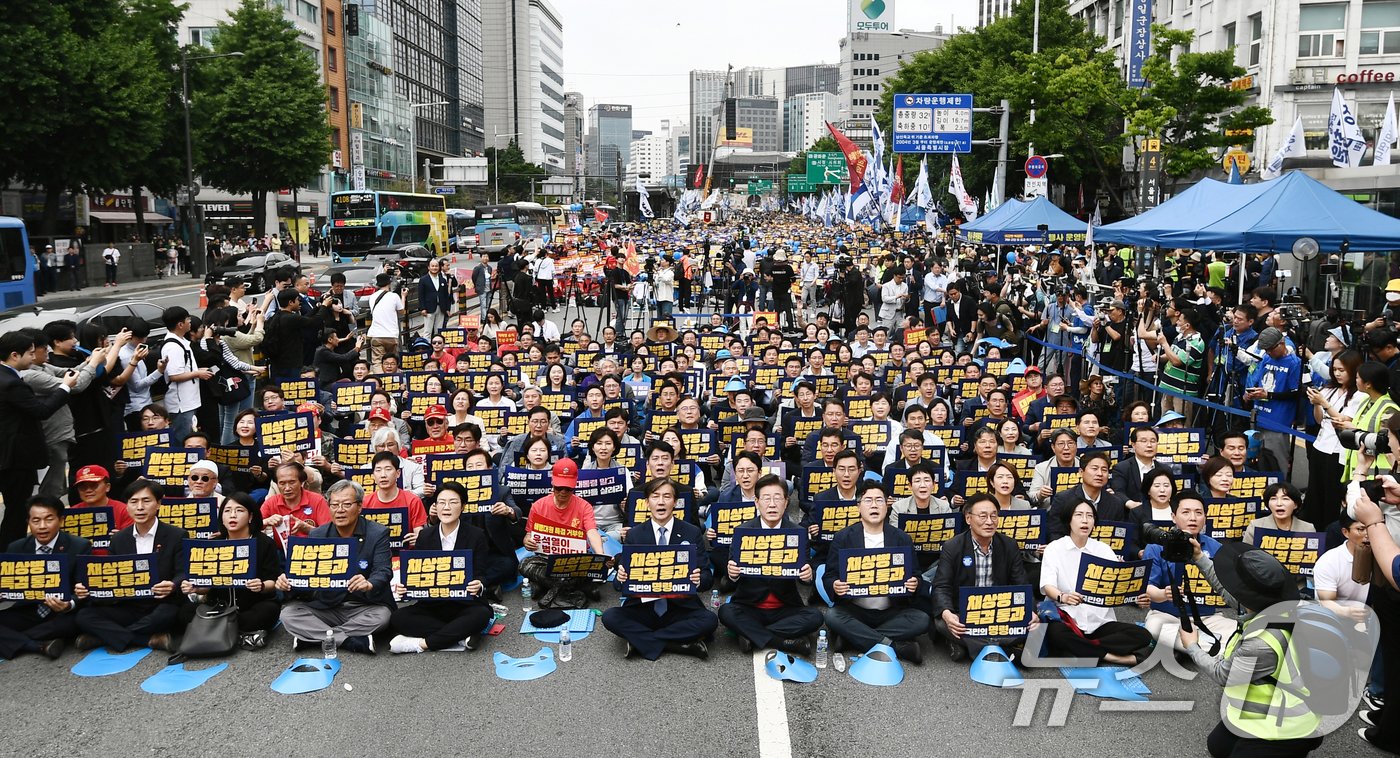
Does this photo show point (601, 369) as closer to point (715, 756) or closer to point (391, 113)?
point (715, 756)

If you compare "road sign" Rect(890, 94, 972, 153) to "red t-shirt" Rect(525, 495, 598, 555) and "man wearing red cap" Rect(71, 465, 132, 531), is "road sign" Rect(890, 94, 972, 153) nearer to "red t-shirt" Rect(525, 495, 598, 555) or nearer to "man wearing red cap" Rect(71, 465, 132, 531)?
"red t-shirt" Rect(525, 495, 598, 555)

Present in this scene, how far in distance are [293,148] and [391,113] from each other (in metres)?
39.5

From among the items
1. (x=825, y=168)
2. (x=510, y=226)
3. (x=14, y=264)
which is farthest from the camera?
(x=825, y=168)

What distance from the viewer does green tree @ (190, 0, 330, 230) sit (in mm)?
51594

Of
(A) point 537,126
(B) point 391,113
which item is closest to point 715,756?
(B) point 391,113

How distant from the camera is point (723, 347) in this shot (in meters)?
19.2

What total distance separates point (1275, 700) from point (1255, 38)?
42.9m

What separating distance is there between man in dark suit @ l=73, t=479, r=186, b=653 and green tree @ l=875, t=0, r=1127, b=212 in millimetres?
31668

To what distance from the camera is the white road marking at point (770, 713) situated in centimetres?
655

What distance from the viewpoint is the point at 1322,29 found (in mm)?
39312

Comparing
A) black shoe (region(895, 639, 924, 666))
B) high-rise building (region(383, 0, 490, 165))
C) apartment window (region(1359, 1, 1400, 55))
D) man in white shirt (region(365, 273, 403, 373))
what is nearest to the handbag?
black shoe (region(895, 639, 924, 666))

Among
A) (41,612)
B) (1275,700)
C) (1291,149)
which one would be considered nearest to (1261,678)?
(1275,700)

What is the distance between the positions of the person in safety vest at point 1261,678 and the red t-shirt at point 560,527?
16.3ft

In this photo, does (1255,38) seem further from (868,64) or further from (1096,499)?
(868,64)
